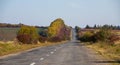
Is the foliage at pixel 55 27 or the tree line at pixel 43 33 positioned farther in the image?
the foliage at pixel 55 27

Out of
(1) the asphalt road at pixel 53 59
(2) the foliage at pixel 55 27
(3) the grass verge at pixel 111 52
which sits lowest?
(3) the grass verge at pixel 111 52

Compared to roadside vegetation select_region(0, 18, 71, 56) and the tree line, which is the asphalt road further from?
the tree line

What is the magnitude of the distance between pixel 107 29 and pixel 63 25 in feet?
378

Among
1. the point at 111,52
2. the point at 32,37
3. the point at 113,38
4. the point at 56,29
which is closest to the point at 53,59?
the point at 111,52

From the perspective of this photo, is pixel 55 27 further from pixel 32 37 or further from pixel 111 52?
pixel 111 52

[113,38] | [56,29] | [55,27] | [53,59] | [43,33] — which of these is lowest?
[113,38]

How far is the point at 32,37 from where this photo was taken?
85.6 m

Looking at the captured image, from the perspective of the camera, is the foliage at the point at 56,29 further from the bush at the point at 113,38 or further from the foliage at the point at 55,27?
the bush at the point at 113,38

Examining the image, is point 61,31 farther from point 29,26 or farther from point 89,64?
→ point 89,64

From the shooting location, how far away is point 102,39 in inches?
3418

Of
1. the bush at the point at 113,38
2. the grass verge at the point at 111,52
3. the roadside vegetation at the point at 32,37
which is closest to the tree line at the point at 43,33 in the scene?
the roadside vegetation at the point at 32,37

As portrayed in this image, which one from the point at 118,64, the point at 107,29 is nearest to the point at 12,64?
the point at 118,64

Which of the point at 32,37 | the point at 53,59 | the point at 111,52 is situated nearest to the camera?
the point at 53,59

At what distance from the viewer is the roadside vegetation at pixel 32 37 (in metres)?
53.7
